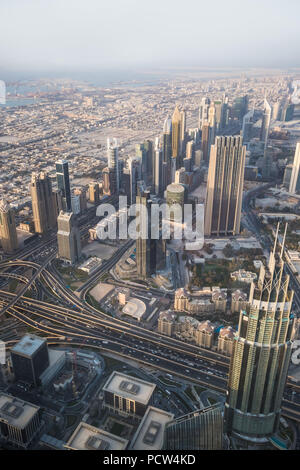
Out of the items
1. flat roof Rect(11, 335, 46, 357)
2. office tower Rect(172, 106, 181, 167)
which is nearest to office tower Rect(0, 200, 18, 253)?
flat roof Rect(11, 335, 46, 357)

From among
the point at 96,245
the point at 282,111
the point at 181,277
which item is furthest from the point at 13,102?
the point at 181,277

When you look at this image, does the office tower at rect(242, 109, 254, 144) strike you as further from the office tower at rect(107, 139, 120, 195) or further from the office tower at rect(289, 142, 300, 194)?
the office tower at rect(107, 139, 120, 195)

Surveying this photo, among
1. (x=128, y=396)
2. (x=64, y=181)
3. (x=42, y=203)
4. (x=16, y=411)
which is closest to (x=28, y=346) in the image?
(x=16, y=411)

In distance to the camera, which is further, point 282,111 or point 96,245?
point 282,111

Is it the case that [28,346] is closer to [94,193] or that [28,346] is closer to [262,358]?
[262,358]

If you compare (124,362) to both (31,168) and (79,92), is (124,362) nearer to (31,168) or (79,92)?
(31,168)

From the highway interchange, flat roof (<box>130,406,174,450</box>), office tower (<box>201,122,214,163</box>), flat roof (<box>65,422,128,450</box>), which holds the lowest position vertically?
the highway interchange
